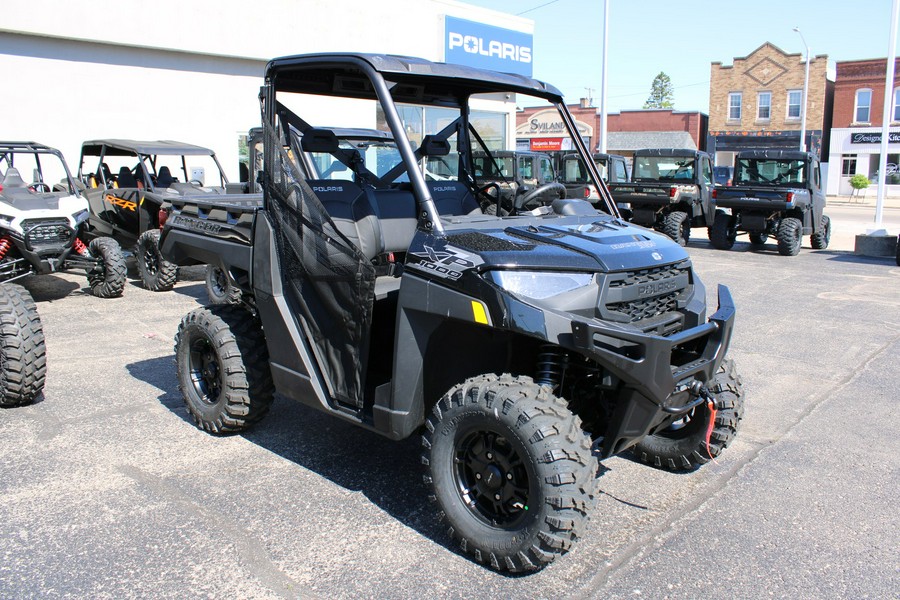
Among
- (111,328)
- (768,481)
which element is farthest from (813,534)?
(111,328)

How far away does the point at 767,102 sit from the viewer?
42406mm

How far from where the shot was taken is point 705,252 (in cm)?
1531

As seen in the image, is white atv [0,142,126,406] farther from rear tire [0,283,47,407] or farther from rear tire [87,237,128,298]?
rear tire [0,283,47,407]

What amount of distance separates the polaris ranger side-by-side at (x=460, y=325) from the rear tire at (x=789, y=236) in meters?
11.5

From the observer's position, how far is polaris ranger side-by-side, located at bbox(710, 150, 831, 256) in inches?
574

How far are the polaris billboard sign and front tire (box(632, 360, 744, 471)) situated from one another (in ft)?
54.9

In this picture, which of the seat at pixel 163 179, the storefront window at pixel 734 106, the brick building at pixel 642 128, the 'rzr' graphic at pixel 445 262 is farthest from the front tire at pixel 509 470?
the storefront window at pixel 734 106

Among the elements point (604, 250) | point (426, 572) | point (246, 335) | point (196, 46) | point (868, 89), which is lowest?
point (426, 572)

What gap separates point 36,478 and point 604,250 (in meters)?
3.30

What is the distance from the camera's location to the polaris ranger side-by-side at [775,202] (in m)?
14.6

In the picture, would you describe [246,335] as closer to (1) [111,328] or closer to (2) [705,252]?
(1) [111,328]

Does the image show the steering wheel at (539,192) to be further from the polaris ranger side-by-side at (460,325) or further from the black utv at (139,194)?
the black utv at (139,194)

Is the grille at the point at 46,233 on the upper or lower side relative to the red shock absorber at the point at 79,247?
upper

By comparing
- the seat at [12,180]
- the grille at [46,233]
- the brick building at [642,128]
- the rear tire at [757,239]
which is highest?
the brick building at [642,128]
